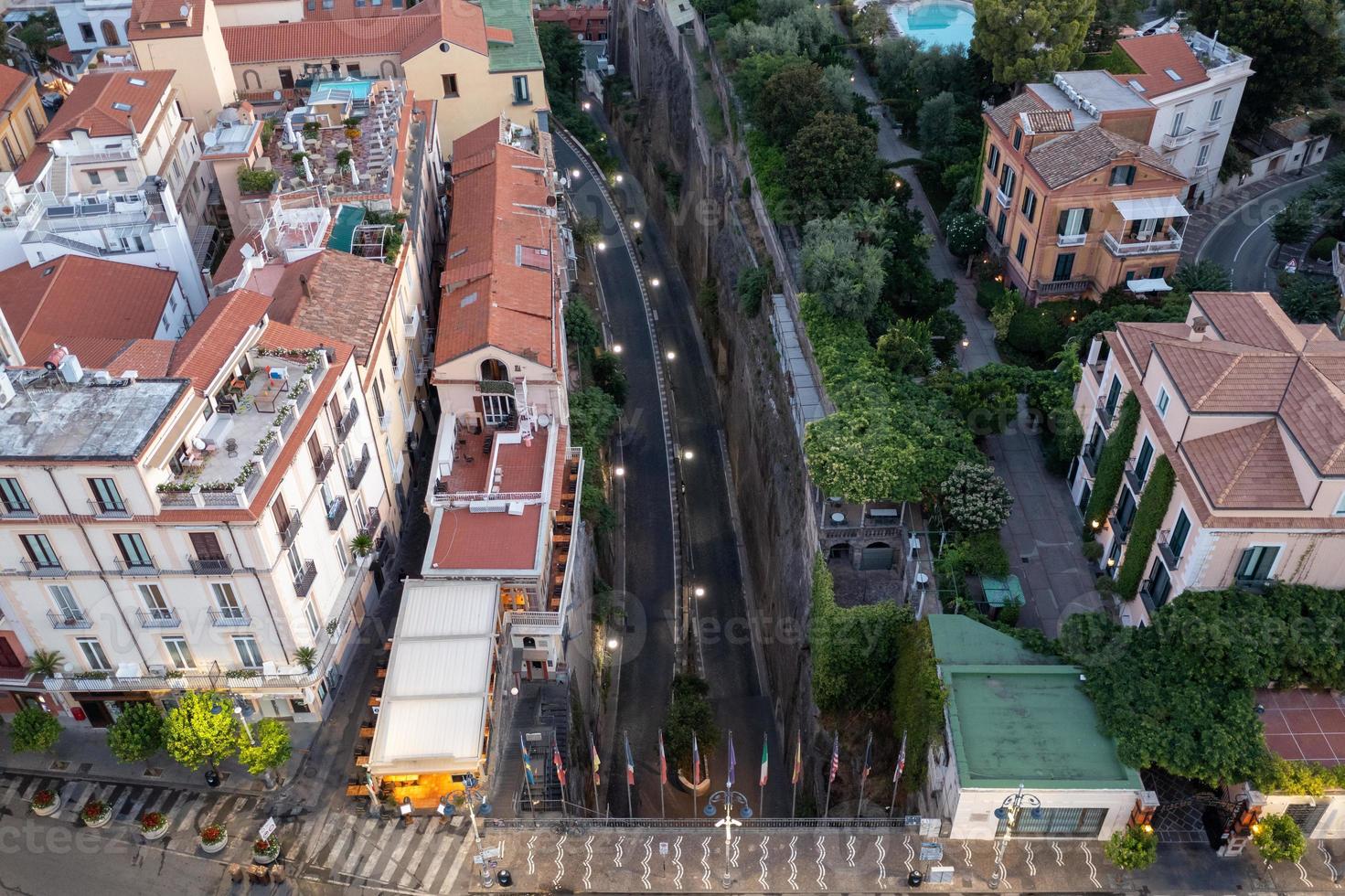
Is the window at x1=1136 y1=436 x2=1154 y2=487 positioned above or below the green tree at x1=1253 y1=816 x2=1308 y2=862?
above

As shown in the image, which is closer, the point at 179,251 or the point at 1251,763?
the point at 1251,763

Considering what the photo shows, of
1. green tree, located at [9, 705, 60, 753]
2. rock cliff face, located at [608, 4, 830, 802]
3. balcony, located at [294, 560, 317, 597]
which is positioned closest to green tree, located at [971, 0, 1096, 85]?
rock cliff face, located at [608, 4, 830, 802]

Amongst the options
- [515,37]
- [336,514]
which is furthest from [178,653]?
[515,37]

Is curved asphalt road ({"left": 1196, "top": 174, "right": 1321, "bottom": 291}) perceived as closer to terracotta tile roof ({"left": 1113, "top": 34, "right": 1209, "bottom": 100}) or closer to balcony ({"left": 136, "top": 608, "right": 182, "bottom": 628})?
terracotta tile roof ({"left": 1113, "top": 34, "right": 1209, "bottom": 100})

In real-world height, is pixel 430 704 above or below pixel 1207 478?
below

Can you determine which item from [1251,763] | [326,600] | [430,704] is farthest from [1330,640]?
[326,600]

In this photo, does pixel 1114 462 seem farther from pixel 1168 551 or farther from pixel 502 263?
pixel 502 263

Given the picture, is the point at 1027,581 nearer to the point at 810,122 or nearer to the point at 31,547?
the point at 810,122

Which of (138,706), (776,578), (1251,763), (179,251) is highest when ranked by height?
(179,251)
